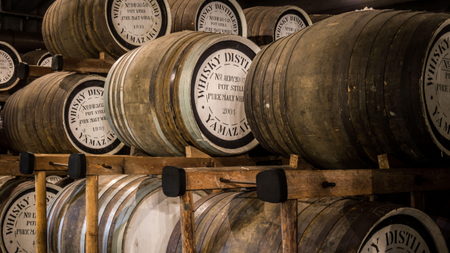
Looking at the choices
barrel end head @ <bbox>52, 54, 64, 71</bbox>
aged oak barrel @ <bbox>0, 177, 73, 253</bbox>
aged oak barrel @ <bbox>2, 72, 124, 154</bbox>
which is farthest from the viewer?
aged oak barrel @ <bbox>0, 177, 73, 253</bbox>

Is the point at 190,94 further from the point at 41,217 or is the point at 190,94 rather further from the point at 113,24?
the point at 41,217

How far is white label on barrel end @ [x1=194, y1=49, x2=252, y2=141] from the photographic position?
2662 mm

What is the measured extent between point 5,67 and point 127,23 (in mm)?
4095

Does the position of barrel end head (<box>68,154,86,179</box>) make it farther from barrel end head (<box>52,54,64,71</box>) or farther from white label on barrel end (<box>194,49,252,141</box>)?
barrel end head (<box>52,54,64,71</box>)

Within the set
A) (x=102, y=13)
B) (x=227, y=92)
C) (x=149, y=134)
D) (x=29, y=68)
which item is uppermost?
(x=102, y=13)

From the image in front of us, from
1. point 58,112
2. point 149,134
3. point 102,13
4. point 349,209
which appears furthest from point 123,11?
point 349,209

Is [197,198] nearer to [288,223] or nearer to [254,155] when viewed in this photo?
[254,155]

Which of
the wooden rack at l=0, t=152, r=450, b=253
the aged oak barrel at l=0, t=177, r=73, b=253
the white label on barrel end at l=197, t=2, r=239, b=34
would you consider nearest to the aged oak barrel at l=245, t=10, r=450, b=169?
the wooden rack at l=0, t=152, r=450, b=253

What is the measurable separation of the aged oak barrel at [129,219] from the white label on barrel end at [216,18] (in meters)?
1.75

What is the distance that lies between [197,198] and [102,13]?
1996mm

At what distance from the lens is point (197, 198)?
9.51ft

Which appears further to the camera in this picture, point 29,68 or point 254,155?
point 29,68

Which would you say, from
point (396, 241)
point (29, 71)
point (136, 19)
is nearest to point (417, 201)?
point (396, 241)

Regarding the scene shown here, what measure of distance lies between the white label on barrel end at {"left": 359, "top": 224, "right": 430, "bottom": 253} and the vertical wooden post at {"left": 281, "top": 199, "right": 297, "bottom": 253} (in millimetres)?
286
